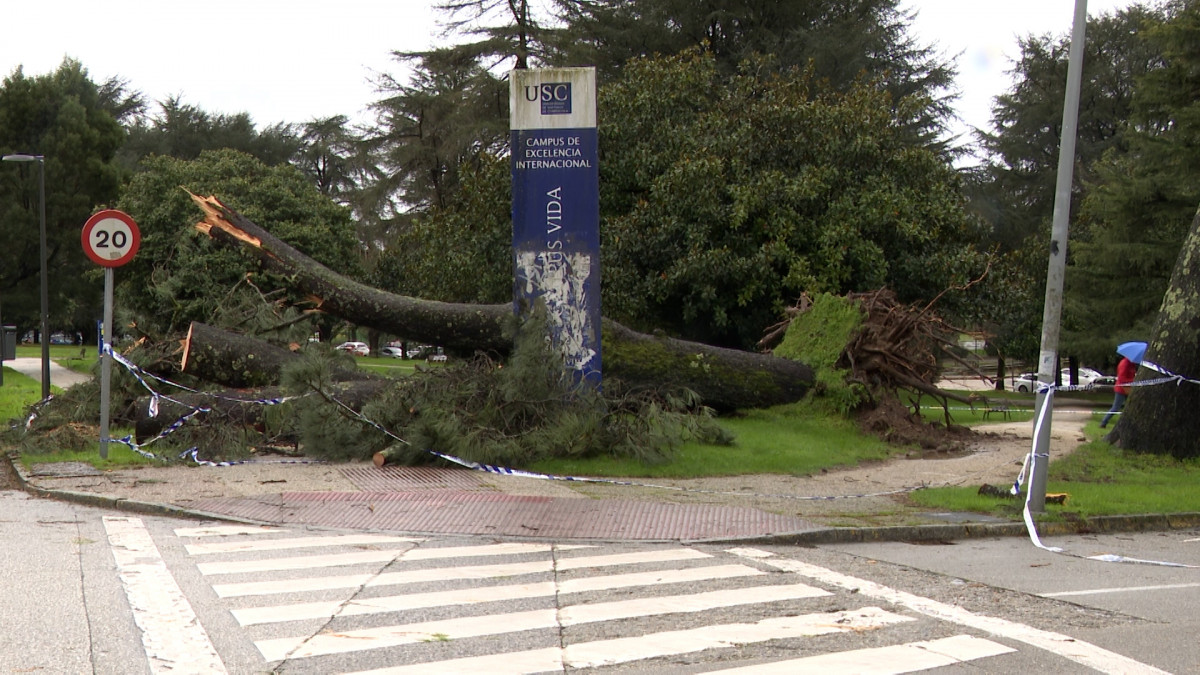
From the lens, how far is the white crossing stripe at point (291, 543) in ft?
28.0

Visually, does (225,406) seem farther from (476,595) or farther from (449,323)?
(476,595)

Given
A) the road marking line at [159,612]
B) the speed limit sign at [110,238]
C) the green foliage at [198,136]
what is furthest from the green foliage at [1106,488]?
the green foliage at [198,136]

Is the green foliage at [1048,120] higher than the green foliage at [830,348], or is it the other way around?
the green foliage at [1048,120]

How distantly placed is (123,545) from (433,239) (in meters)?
20.3

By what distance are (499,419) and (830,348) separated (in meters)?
6.36

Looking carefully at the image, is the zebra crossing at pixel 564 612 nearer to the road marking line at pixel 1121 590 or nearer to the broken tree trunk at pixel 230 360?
the road marking line at pixel 1121 590

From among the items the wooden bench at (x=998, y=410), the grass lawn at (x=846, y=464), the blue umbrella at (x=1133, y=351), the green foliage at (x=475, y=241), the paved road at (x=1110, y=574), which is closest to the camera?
the paved road at (x=1110, y=574)

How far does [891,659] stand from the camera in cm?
588

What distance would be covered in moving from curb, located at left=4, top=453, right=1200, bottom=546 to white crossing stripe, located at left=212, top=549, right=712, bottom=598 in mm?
A: 757

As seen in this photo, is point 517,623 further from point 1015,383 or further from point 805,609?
point 1015,383

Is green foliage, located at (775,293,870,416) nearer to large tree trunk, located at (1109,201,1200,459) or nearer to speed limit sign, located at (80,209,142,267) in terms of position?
large tree trunk, located at (1109,201,1200,459)

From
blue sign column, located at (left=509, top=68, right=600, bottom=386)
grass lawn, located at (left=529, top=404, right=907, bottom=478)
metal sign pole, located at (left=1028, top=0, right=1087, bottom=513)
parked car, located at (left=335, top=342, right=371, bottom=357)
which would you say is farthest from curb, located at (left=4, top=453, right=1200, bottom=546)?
parked car, located at (left=335, top=342, right=371, bottom=357)

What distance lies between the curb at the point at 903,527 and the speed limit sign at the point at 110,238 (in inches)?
101

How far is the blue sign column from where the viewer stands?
46.9 feet
